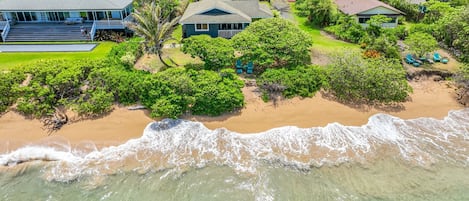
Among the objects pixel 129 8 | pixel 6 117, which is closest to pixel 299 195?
pixel 6 117

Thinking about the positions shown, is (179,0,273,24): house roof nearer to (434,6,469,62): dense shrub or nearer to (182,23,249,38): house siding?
(182,23,249,38): house siding

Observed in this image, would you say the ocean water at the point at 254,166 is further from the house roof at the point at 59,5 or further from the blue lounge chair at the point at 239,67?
the house roof at the point at 59,5

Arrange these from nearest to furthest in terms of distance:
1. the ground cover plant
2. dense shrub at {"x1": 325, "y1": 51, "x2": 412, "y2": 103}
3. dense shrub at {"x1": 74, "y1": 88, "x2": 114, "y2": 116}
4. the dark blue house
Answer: dense shrub at {"x1": 74, "y1": 88, "x2": 114, "y2": 116}
the ground cover plant
dense shrub at {"x1": 325, "y1": 51, "x2": 412, "y2": 103}
the dark blue house

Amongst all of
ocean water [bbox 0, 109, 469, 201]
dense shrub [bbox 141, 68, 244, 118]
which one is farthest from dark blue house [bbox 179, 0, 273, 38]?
ocean water [bbox 0, 109, 469, 201]

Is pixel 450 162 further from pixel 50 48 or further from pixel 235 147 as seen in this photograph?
pixel 50 48

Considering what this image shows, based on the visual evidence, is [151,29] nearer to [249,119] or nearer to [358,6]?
[249,119]
